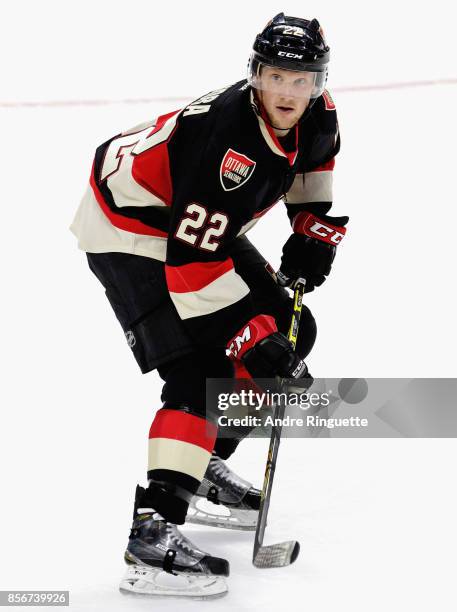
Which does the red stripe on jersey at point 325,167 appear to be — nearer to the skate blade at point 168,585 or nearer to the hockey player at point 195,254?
the hockey player at point 195,254

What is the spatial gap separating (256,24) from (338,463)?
3422 millimetres

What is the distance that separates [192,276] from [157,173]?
0.29 meters

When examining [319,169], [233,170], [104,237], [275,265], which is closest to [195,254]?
[233,170]

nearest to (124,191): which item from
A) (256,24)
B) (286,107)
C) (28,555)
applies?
(286,107)

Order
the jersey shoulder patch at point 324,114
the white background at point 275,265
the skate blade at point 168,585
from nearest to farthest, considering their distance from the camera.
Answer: the skate blade at point 168,585 < the white background at point 275,265 < the jersey shoulder patch at point 324,114

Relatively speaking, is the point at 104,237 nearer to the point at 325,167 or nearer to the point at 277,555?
the point at 325,167

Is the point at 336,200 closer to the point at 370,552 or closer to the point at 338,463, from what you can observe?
the point at 338,463

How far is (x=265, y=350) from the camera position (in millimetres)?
2156

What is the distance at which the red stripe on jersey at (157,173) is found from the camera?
2.30m

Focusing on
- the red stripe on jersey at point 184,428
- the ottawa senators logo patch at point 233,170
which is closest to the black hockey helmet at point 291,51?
the ottawa senators logo patch at point 233,170

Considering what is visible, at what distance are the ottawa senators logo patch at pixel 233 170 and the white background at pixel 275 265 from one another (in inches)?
33.6

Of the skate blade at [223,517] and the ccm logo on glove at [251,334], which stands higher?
the ccm logo on glove at [251,334]

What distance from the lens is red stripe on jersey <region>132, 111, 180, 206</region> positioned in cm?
230

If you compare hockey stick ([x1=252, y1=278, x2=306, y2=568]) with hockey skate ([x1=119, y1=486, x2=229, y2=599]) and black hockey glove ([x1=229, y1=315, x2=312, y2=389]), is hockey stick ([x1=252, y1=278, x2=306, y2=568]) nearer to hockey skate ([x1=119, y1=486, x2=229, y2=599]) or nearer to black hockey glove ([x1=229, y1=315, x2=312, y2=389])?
hockey skate ([x1=119, y1=486, x2=229, y2=599])
